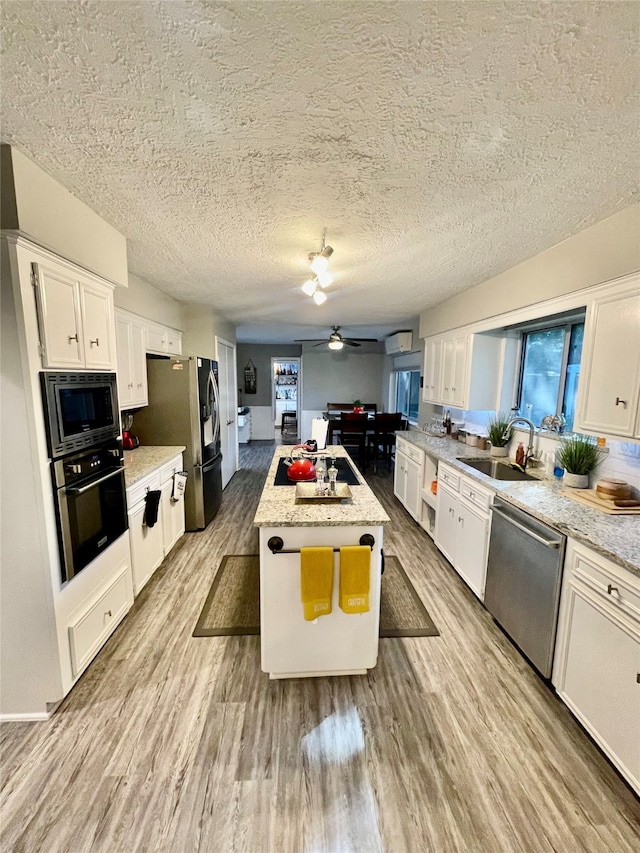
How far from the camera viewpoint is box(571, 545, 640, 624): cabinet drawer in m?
1.30

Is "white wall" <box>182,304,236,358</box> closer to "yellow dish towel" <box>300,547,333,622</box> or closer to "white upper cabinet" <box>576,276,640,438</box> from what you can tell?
"yellow dish towel" <box>300,547,333,622</box>

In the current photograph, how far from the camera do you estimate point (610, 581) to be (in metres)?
1.39

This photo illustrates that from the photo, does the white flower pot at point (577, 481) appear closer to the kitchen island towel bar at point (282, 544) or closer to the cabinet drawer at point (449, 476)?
the cabinet drawer at point (449, 476)

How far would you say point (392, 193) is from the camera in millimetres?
1649

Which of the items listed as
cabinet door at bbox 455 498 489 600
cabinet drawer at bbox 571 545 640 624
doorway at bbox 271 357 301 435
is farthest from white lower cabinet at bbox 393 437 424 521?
doorway at bbox 271 357 301 435

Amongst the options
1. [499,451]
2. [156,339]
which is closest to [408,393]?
[499,451]

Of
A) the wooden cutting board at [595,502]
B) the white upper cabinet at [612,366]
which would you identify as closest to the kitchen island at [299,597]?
the wooden cutting board at [595,502]

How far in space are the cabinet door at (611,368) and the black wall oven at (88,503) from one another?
2.79 meters

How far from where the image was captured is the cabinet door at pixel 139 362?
293 centimetres

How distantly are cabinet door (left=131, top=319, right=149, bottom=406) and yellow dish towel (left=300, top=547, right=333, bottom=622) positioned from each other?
218 centimetres

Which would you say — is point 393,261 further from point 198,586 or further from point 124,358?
point 198,586

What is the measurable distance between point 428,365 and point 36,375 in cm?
403

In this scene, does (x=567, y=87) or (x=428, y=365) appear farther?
(x=428, y=365)

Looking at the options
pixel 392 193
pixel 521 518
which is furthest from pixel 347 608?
pixel 392 193
